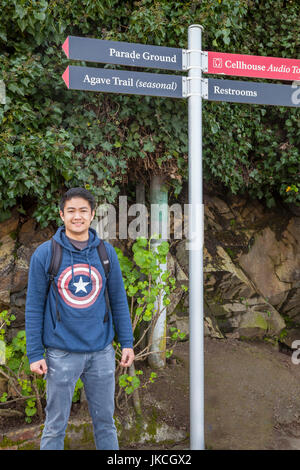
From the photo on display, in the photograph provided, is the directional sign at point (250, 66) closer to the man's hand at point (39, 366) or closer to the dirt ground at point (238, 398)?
the man's hand at point (39, 366)

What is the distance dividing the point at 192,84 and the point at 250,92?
1.79ft

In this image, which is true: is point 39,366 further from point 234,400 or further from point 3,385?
point 234,400

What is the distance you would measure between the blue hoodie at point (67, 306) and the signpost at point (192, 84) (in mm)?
824

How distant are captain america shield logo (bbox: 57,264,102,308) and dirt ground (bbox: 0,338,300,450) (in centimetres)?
175

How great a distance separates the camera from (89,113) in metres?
3.65

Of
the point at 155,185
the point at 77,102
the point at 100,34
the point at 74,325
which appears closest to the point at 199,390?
the point at 74,325

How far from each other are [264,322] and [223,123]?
2744 mm

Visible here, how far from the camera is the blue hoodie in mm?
2352

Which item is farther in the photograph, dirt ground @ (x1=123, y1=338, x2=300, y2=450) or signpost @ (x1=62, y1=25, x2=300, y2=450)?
dirt ground @ (x1=123, y1=338, x2=300, y2=450)

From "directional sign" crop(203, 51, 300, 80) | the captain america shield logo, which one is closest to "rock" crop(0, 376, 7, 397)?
the captain america shield logo

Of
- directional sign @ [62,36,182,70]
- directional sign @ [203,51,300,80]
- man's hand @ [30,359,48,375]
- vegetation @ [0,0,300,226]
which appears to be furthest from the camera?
vegetation @ [0,0,300,226]

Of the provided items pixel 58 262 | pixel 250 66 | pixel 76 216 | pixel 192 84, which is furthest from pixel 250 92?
pixel 58 262

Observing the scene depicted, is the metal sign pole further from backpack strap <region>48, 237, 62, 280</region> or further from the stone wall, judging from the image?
the stone wall

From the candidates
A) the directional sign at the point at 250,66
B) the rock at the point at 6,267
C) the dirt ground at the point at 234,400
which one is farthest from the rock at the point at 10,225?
the directional sign at the point at 250,66
